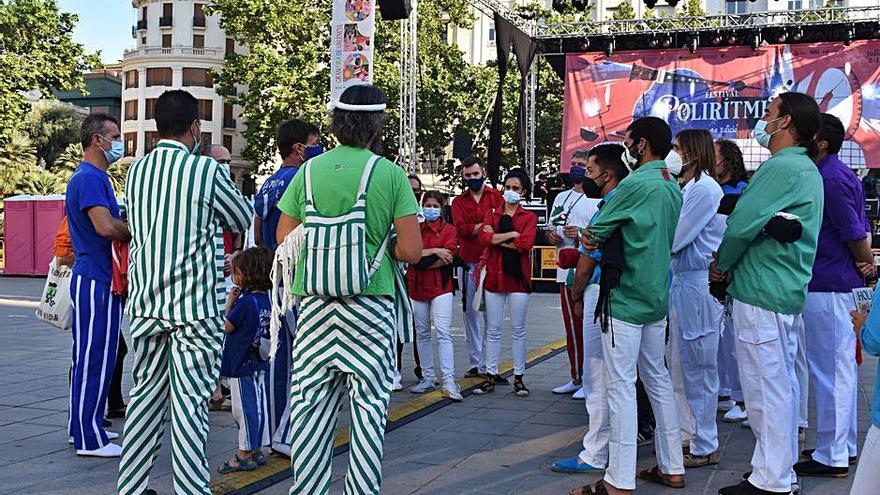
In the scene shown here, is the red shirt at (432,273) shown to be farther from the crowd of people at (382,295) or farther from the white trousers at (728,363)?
the white trousers at (728,363)

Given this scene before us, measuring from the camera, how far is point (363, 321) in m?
3.76

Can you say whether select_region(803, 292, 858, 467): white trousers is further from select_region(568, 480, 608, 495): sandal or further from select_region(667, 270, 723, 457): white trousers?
select_region(568, 480, 608, 495): sandal

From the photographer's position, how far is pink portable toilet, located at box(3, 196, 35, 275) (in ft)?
76.3

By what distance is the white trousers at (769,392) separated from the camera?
176 inches

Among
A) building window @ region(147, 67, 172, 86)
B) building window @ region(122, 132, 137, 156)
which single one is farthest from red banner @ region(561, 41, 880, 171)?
building window @ region(122, 132, 137, 156)

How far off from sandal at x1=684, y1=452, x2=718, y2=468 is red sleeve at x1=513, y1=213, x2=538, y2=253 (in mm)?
2595

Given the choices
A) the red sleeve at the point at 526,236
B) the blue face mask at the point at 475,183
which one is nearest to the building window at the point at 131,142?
the blue face mask at the point at 475,183

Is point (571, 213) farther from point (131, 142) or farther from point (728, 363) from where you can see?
point (131, 142)

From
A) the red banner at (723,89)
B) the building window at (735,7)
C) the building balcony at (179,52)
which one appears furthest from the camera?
the building balcony at (179,52)

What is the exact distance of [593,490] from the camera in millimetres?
4684

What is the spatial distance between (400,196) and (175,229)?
1.05 metres

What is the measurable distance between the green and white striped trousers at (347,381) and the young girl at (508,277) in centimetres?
392

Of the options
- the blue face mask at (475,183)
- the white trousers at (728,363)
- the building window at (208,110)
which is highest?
the building window at (208,110)

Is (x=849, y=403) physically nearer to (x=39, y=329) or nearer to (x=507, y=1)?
(x=39, y=329)
